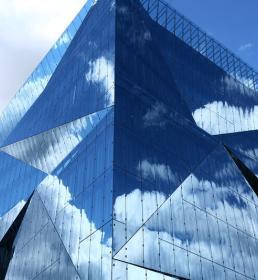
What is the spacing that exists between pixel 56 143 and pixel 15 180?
325 inches

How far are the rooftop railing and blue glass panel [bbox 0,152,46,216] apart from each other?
16095mm

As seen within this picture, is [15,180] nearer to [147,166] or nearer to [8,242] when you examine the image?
[8,242]

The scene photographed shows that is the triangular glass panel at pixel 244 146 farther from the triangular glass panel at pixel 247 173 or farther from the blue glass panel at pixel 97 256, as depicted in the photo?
the blue glass panel at pixel 97 256

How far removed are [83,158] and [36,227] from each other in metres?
6.35

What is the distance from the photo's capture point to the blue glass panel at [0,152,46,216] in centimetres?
3622

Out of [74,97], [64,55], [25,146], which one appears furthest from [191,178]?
[64,55]

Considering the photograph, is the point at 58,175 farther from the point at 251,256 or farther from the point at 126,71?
the point at 251,256

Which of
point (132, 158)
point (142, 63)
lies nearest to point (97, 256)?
point (132, 158)

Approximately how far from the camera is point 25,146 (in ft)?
128

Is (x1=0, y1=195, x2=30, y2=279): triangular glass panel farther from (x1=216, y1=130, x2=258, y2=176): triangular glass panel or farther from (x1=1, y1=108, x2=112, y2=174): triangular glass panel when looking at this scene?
(x1=216, y1=130, x2=258, y2=176): triangular glass panel

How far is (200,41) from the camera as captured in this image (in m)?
44.1

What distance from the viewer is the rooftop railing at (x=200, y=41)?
136 ft

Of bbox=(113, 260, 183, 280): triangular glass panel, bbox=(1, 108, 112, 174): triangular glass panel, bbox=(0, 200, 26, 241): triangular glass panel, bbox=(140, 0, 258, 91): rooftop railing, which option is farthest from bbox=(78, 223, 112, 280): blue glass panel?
bbox=(140, 0, 258, 91): rooftop railing

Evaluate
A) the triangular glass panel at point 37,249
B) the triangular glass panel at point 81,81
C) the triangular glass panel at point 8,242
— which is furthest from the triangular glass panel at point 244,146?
the triangular glass panel at point 8,242
